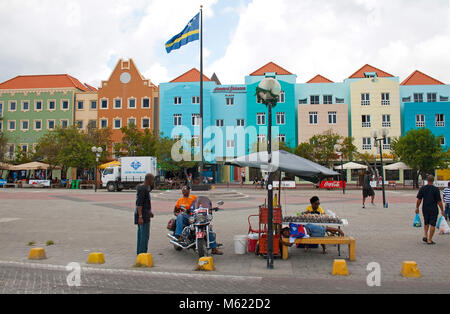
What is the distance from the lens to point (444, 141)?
50250 millimetres

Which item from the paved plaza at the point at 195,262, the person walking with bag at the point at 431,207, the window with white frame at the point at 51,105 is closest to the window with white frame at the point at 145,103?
the window with white frame at the point at 51,105

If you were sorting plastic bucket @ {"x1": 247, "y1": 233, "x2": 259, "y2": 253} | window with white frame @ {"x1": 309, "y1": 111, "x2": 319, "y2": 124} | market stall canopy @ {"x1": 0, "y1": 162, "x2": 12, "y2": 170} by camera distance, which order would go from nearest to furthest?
plastic bucket @ {"x1": 247, "y1": 233, "x2": 259, "y2": 253} → market stall canopy @ {"x1": 0, "y1": 162, "x2": 12, "y2": 170} → window with white frame @ {"x1": 309, "y1": 111, "x2": 319, "y2": 124}

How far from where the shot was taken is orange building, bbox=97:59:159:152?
2159 inches

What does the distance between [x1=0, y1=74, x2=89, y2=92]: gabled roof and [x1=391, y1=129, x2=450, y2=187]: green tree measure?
148 ft

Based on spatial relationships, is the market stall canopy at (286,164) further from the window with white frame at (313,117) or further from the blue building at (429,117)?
the blue building at (429,117)

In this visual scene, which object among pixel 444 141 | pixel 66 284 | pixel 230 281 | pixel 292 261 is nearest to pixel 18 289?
pixel 66 284

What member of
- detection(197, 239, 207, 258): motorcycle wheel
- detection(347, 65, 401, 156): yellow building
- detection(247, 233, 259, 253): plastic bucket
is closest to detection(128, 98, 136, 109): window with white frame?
detection(347, 65, 401, 156): yellow building

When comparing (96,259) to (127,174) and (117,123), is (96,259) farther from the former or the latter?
(117,123)

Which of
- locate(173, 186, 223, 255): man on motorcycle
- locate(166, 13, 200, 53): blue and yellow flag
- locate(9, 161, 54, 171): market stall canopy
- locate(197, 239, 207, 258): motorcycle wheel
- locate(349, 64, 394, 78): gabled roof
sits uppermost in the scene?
locate(349, 64, 394, 78): gabled roof

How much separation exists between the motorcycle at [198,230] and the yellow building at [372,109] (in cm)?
4625

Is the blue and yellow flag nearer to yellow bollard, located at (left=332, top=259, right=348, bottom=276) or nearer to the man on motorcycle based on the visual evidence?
the man on motorcycle
